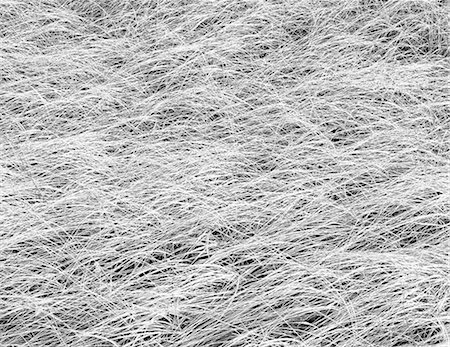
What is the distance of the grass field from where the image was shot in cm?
246

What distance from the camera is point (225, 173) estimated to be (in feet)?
10.1

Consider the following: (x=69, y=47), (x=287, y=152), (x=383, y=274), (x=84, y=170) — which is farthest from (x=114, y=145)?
(x=383, y=274)

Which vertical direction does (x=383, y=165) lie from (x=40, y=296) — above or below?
below

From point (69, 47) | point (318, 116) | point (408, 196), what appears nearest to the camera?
point (408, 196)

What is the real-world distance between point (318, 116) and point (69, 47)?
1438 mm

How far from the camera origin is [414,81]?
3668mm

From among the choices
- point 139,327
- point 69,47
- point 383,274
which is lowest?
point 383,274

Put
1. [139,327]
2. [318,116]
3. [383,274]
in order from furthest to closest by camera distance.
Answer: [318,116], [383,274], [139,327]

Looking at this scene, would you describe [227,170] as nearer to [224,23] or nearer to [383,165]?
[383,165]

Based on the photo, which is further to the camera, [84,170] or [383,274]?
[84,170]

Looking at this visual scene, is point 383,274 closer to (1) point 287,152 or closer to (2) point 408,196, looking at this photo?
(2) point 408,196

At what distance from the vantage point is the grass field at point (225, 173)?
8.07ft

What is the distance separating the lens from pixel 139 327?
7.83ft

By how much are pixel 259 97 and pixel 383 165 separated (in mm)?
781
